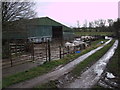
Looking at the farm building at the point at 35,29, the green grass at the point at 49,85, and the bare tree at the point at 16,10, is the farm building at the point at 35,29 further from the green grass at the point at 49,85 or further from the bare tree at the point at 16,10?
the green grass at the point at 49,85

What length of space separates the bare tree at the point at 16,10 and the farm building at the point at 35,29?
59 cm

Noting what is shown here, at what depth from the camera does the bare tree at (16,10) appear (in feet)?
49.1

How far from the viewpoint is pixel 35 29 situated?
28047 mm

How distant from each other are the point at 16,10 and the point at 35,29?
486 inches

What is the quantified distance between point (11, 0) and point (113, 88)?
13915mm

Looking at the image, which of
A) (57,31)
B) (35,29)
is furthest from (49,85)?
(57,31)

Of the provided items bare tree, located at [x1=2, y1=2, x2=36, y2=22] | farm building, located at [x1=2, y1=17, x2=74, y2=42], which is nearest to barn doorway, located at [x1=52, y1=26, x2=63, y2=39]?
farm building, located at [x1=2, y1=17, x2=74, y2=42]

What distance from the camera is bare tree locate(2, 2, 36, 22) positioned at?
15.0 meters

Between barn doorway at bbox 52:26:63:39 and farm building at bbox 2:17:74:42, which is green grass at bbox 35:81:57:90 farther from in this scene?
barn doorway at bbox 52:26:63:39

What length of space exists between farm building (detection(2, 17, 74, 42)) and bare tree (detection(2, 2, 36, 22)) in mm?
594

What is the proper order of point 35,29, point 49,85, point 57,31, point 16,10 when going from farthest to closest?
point 57,31 < point 35,29 < point 16,10 < point 49,85

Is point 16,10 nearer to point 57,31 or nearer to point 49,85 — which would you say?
point 49,85

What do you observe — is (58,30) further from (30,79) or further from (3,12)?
(30,79)

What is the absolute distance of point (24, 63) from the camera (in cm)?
1084
